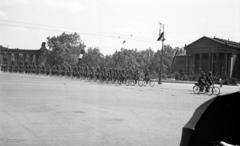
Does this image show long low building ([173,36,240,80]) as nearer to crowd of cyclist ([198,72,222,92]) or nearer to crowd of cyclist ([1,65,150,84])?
crowd of cyclist ([1,65,150,84])

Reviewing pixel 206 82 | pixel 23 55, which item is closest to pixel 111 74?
pixel 206 82

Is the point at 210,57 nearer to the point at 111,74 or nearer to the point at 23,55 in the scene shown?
the point at 111,74

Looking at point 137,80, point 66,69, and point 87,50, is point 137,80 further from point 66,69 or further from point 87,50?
point 87,50

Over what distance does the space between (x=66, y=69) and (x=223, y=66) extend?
39934 millimetres

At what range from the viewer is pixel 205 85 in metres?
24.6

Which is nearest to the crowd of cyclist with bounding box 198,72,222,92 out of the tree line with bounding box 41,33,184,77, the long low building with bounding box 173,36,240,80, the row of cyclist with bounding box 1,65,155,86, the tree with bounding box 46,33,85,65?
the row of cyclist with bounding box 1,65,155,86

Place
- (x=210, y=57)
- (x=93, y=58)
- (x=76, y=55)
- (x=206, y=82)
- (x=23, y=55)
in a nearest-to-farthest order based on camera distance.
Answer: (x=206, y=82)
(x=210, y=57)
(x=93, y=58)
(x=76, y=55)
(x=23, y=55)

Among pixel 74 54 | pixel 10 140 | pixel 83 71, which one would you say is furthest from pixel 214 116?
pixel 74 54

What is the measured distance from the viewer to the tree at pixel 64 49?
323ft

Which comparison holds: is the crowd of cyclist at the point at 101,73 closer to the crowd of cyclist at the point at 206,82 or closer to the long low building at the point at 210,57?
the crowd of cyclist at the point at 206,82

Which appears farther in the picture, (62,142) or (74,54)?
(74,54)

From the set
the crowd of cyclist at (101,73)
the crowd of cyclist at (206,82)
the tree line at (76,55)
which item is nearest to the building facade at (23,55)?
the tree line at (76,55)

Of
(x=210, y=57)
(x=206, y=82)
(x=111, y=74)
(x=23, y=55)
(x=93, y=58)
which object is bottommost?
(x=206, y=82)

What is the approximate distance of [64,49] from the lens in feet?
322
